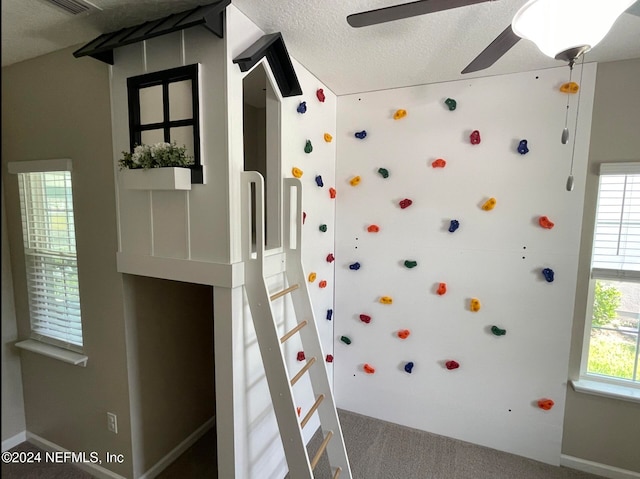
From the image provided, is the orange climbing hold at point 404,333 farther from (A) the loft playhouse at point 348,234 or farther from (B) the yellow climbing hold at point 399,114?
(B) the yellow climbing hold at point 399,114

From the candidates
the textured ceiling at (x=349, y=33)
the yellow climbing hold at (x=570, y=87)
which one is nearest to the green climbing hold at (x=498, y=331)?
the yellow climbing hold at (x=570, y=87)

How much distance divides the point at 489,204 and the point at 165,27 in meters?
2.06

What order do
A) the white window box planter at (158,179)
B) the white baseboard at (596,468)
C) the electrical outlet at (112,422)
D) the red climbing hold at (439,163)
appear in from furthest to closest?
the red climbing hold at (439,163)
the white baseboard at (596,468)
the electrical outlet at (112,422)
the white window box planter at (158,179)

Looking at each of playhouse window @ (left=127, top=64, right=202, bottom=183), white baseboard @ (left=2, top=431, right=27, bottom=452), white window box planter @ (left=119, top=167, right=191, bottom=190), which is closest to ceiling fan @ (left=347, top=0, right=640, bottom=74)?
playhouse window @ (left=127, top=64, right=202, bottom=183)

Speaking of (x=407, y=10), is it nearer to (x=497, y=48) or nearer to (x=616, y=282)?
(x=497, y=48)

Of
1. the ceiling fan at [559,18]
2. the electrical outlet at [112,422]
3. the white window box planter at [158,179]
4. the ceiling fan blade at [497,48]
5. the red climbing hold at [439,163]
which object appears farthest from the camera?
the red climbing hold at [439,163]

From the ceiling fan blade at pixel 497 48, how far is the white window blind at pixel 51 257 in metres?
2.25

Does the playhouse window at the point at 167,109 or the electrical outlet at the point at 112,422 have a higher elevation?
the playhouse window at the point at 167,109

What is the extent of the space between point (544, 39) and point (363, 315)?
6.65ft

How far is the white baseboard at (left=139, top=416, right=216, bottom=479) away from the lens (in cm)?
211

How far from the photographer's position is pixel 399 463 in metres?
2.27

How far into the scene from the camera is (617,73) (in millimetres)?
2014

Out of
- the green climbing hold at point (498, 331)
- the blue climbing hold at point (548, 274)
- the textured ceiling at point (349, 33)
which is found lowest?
the green climbing hold at point (498, 331)

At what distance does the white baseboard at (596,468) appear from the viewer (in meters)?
2.14
